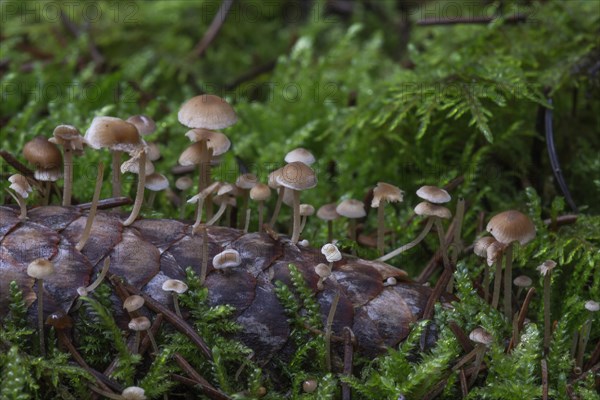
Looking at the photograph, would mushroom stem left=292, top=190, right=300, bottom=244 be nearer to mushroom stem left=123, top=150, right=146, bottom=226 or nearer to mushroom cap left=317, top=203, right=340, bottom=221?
mushroom cap left=317, top=203, right=340, bottom=221

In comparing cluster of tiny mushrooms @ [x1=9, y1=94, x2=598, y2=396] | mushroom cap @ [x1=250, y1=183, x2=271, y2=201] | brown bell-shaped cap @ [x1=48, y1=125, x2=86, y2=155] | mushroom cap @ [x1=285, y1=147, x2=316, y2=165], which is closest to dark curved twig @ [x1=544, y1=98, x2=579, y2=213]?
cluster of tiny mushrooms @ [x1=9, y1=94, x2=598, y2=396]

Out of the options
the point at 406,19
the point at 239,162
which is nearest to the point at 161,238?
the point at 239,162

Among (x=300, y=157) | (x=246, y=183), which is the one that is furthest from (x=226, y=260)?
(x=300, y=157)

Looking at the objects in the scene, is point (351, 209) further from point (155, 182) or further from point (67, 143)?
point (67, 143)

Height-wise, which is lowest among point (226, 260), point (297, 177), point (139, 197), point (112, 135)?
point (226, 260)

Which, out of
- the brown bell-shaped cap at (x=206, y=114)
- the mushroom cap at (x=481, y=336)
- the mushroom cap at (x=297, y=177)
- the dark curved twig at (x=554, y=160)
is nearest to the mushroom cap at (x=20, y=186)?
the brown bell-shaped cap at (x=206, y=114)

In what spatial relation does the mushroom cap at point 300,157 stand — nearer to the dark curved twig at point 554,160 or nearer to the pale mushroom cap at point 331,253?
the pale mushroom cap at point 331,253

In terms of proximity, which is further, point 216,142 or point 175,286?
point 216,142
